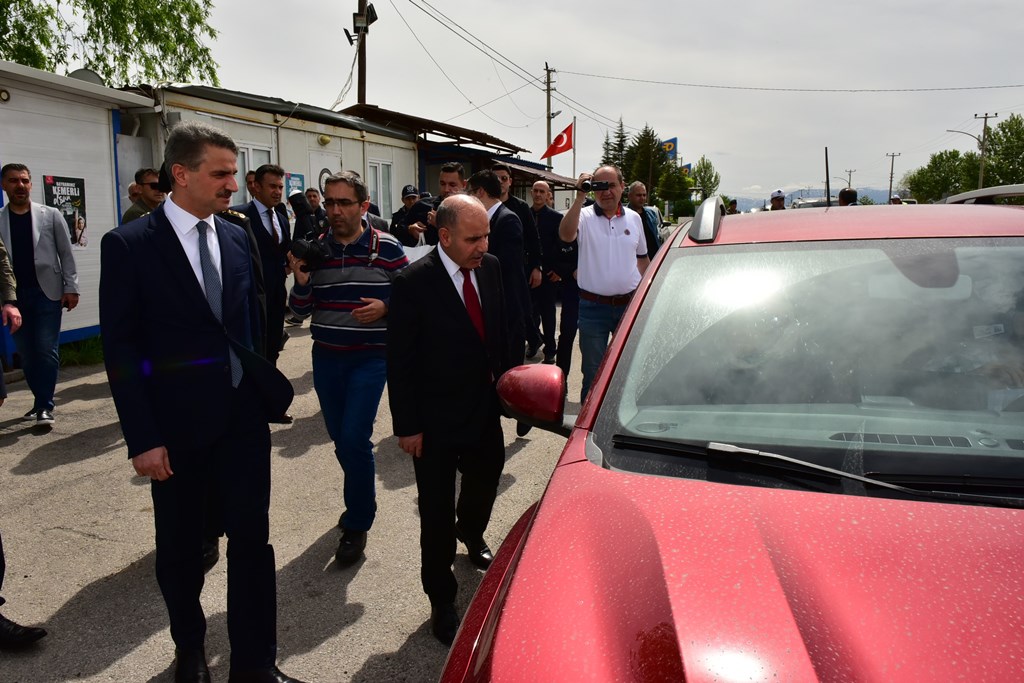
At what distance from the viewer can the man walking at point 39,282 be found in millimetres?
6148

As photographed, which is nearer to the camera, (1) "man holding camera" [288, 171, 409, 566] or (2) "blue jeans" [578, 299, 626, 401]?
(1) "man holding camera" [288, 171, 409, 566]

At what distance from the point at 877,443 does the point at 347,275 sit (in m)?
2.93

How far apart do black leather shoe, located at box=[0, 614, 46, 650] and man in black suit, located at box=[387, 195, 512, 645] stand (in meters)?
1.62

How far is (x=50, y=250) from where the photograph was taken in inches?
244

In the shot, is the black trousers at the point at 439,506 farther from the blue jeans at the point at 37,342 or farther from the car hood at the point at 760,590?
the blue jeans at the point at 37,342

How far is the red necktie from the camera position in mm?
3379

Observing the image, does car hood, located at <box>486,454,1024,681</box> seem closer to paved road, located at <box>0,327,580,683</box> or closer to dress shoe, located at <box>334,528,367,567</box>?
paved road, located at <box>0,327,580,683</box>

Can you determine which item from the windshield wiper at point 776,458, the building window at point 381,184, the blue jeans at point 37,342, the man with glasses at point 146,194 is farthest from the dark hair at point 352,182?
the building window at point 381,184

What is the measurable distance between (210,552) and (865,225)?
344 cm

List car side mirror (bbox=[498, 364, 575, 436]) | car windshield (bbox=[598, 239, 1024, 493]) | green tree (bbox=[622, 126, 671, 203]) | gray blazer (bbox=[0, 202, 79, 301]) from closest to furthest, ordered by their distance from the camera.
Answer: car windshield (bbox=[598, 239, 1024, 493]) < car side mirror (bbox=[498, 364, 575, 436]) < gray blazer (bbox=[0, 202, 79, 301]) < green tree (bbox=[622, 126, 671, 203])

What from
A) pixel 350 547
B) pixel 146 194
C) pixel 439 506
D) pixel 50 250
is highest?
pixel 146 194

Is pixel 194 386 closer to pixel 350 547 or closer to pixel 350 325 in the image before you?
pixel 350 325

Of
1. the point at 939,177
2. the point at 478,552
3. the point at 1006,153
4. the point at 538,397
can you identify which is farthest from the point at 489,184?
the point at 939,177

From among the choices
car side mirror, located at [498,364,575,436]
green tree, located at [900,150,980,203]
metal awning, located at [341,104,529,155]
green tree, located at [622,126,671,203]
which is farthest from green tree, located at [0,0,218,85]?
green tree, located at [900,150,980,203]
